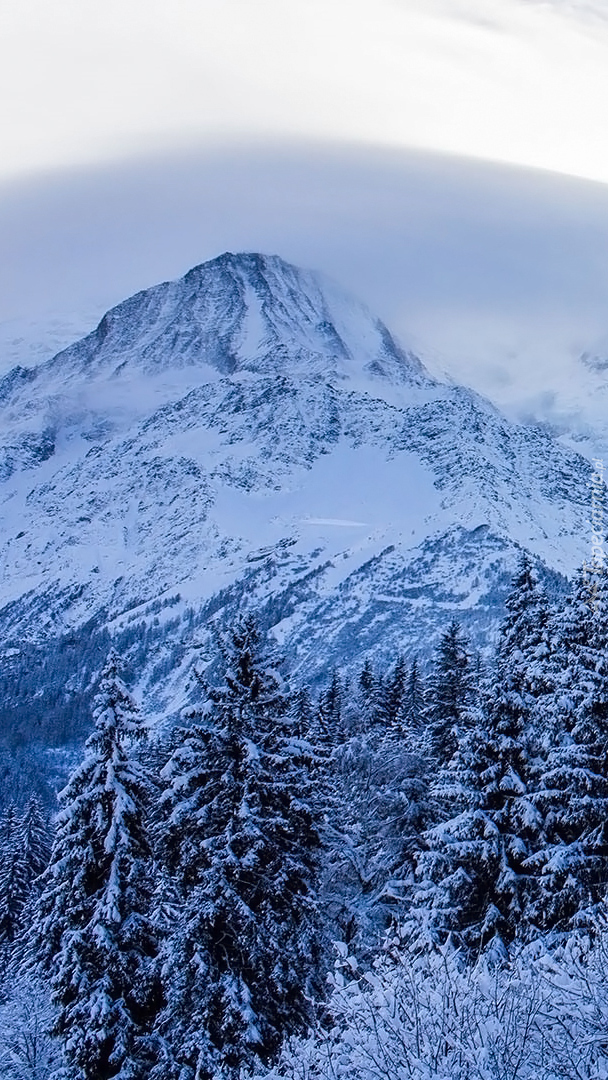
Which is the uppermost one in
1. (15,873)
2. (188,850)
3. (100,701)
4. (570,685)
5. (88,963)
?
(570,685)

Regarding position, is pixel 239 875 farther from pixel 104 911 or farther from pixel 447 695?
pixel 447 695

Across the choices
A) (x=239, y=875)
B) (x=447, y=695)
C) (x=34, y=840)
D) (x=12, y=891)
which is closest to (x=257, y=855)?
(x=239, y=875)

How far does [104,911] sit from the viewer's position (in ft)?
62.1

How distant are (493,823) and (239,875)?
4973 millimetres

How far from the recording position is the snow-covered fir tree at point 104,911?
61.4 ft

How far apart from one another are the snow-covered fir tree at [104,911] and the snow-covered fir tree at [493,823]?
578cm

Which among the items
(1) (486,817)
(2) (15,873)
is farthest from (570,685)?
(2) (15,873)

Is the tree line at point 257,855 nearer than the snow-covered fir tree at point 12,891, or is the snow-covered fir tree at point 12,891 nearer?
the tree line at point 257,855

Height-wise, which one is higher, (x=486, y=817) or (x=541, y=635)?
(x=541, y=635)

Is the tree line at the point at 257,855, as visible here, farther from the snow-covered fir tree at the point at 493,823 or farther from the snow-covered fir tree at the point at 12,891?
the snow-covered fir tree at the point at 12,891

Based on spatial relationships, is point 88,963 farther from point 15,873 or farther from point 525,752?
point 15,873

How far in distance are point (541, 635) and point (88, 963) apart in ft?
37.0

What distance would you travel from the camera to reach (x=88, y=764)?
20062mm

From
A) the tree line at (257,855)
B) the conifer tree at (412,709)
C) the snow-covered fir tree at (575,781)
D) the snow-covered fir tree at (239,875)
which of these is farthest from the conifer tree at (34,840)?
the snow-covered fir tree at (575,781)
